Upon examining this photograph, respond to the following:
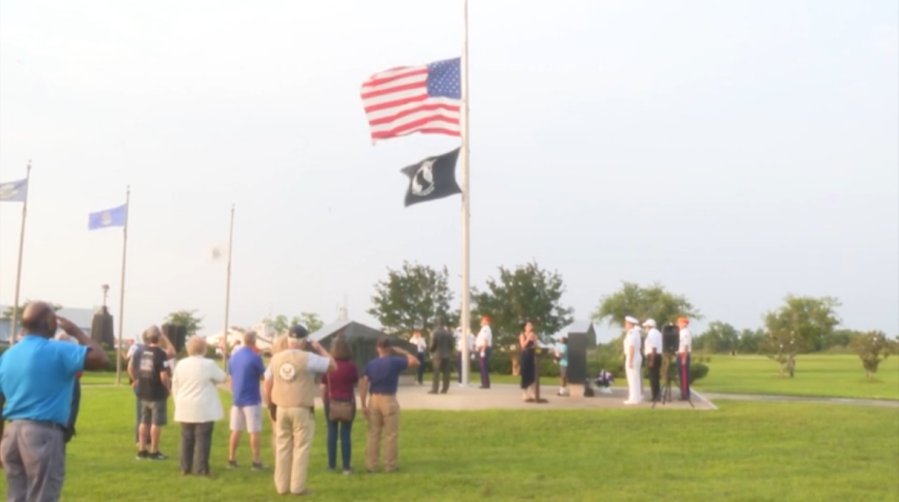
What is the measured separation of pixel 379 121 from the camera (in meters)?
23.6

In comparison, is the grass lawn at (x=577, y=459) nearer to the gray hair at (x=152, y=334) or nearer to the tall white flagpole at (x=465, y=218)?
the gray hair at (x=152, y=334)

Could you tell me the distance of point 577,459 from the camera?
1503 cm

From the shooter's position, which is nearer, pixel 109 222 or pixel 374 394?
pixel 374 394

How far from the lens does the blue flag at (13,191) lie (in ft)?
114

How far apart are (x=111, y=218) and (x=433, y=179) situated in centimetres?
1491

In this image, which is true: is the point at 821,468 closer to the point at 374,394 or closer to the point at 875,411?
the point at 374,394

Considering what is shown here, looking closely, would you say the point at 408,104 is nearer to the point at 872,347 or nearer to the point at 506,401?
the point at 506,401

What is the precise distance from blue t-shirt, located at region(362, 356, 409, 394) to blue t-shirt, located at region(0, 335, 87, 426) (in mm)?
5841

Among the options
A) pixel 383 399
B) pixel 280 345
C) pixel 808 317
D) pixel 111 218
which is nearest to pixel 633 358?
pixel 383 399

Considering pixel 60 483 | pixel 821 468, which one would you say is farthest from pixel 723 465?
pixel 60 483

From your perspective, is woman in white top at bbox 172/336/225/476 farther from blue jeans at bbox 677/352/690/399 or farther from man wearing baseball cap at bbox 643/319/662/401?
blue jeans at bbox 677/352/690/399

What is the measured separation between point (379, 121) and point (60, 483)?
1656cm

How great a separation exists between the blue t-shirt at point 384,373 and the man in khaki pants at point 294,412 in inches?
57.5

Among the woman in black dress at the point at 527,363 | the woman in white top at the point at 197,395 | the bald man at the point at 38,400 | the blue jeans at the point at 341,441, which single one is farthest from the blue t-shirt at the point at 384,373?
the woman in black dress at the point at 527,363
